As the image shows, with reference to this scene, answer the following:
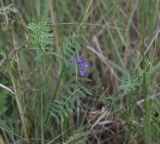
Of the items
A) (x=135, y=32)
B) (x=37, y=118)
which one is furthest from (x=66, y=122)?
(x=135, y=32)

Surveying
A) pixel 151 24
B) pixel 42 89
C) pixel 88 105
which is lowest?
pixel 88 105

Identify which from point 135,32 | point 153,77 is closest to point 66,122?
point 153,77

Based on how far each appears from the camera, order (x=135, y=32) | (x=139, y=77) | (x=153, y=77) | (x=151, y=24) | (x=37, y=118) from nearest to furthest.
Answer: (x=139, y=77) → (x=37, y=118) → (x=153, y=77) → (x=151, y=24) → (x=135, y=32)

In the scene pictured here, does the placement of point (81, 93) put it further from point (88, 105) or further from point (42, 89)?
→ point (88, 105)

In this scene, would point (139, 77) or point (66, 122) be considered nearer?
point (139, 77)

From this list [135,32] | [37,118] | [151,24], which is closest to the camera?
[37,118]

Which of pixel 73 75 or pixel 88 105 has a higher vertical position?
pixel 73 75

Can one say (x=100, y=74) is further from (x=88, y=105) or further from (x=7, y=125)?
(x=7, y=125)
